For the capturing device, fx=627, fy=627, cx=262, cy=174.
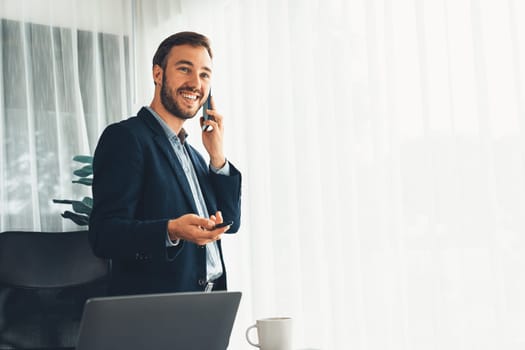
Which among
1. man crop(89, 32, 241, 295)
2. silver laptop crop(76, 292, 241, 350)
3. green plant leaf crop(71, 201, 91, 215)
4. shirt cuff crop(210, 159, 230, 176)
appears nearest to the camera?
silver laptop crop(76, 292, 241, 350)

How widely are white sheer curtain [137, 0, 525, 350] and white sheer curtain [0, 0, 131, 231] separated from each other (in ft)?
2.66

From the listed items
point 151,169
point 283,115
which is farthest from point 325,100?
point 151,169

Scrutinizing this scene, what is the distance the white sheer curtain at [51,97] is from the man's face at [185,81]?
1.56 meters

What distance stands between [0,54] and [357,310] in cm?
199

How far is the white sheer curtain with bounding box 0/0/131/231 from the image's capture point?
9.32 ft

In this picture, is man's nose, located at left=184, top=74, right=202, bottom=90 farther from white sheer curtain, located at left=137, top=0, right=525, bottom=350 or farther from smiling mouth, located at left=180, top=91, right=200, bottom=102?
white sheer curtain, located at left=137, top=0, right=525, bottom=350

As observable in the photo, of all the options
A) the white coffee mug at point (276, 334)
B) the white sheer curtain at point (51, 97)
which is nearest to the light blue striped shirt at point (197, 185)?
the white coffee mug at point (276, 334)

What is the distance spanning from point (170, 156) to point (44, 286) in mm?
993

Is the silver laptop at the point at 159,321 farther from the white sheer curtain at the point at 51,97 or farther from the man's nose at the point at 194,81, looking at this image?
the white sheer curtain at the point at 51,97

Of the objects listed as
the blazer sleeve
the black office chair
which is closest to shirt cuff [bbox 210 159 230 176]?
the blazer sleeve

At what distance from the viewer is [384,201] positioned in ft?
6.00

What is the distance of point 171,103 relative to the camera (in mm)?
1516

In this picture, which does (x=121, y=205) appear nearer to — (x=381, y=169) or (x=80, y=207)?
(x=381, y=169)

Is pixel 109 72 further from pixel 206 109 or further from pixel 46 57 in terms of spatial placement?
pixel 206 109
